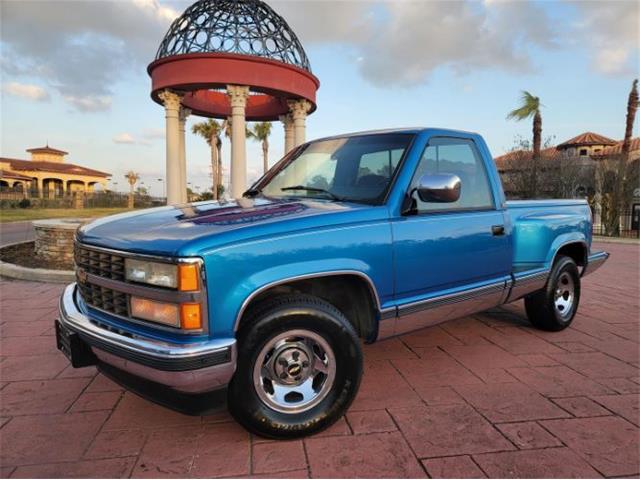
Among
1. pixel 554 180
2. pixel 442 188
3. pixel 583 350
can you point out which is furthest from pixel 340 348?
pixel 554 180

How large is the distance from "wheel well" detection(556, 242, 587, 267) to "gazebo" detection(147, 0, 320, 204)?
39.5 feet

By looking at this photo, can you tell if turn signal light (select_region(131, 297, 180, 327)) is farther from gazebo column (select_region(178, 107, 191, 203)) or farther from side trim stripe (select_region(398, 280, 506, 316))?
gazebo column (select_region(178, 107, 191, 203))

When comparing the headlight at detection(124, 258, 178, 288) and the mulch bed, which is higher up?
the headlight at detection(124, 258, 178, 288)

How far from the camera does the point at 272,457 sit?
2.43 m

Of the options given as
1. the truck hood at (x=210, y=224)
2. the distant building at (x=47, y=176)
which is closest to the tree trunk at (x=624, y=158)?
the truck hood at (x=210, y=224)

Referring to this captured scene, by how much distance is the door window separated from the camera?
337 centimetres

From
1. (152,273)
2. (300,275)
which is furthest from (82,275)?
(300,275)

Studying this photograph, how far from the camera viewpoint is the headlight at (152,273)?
87.2 inches

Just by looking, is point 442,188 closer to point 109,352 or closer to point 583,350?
point 109,352

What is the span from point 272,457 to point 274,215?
4.48 ft

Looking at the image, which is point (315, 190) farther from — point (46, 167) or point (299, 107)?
point (46, 167)

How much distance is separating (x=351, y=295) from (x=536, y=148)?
2613 centimetres

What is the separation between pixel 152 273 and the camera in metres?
2.29

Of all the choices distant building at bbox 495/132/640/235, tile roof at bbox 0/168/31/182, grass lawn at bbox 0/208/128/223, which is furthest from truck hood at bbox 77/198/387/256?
tile roof at bbox 0/168/31/182
